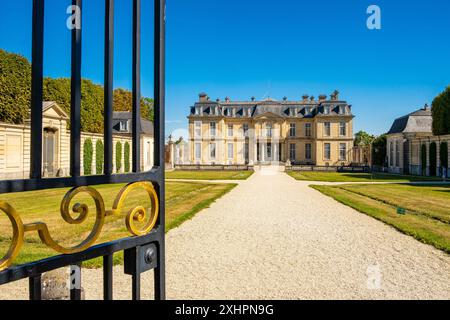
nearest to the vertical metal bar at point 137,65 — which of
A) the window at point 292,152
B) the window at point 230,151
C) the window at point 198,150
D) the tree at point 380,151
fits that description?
the tree at point 380,151

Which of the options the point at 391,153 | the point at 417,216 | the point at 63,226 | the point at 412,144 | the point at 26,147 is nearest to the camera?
the point at 63,226

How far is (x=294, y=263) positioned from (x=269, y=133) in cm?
3884

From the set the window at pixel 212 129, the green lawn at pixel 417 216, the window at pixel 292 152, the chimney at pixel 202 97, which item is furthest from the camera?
the window at pixel 292 152

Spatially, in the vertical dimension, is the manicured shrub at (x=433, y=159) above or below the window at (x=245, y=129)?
below

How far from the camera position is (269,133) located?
42.5 meters

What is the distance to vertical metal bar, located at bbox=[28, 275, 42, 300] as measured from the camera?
3.01 feet

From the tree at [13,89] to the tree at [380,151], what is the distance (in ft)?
113

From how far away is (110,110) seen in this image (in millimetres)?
1107

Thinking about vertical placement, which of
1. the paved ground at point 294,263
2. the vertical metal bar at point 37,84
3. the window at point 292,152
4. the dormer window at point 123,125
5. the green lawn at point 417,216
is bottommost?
the paved ground at point 294,263

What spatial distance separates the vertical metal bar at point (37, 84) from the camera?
0.88 metres

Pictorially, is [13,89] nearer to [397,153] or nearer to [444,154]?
[444,154]

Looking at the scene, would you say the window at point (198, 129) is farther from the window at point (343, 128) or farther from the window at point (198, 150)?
the window at point (343, 128)

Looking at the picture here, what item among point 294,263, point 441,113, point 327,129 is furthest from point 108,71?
point 327,129

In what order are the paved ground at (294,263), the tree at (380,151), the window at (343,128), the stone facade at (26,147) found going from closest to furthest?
the paved ground at (294,263)
the stone facade at (26,147)
the tree at (380,151)
the window at (343,128)
